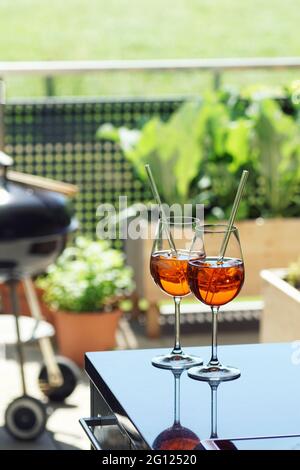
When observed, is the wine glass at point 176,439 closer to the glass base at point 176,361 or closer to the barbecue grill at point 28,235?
the glass base at point 176,361

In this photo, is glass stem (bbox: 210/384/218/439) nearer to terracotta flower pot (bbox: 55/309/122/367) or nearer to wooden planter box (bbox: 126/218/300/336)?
terracotta flower pot (bbox: 55/309/122/367)

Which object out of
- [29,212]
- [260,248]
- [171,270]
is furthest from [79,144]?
[171,270]

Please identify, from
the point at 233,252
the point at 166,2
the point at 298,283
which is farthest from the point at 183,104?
the point at 166,2

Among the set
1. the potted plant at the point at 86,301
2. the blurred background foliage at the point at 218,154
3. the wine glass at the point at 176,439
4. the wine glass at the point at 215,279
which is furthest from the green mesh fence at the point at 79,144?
the wine glass at the point at 176,439

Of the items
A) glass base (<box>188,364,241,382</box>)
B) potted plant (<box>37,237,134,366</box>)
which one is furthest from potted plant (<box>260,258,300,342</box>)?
glass base (<box>188,364,241,382</box>)

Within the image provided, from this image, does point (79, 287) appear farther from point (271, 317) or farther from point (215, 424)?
point (215, 424)

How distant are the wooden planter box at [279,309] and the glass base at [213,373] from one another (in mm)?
1347

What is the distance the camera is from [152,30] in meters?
13.5

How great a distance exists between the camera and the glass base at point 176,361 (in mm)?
1636

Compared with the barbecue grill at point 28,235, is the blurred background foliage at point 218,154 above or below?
above

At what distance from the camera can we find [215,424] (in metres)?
1.41

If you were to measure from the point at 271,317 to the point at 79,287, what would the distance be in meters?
0.91

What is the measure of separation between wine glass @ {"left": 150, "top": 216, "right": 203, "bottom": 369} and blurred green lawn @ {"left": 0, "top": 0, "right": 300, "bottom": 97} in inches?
426

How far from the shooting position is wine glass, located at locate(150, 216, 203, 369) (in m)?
1.64
